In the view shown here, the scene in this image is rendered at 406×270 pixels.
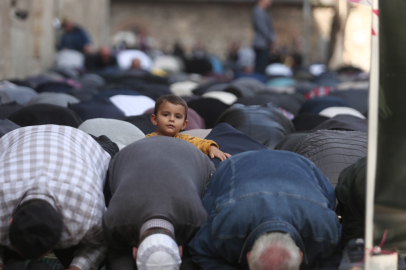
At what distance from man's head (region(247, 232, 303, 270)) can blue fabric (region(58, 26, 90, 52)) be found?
39.6 feet

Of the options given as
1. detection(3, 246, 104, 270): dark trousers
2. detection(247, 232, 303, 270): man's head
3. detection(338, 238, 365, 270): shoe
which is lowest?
detection(3, 246, 104, 270): dark trousers

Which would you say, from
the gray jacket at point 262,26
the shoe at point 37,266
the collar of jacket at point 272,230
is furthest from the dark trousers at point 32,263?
the gray jacket at point 262,26

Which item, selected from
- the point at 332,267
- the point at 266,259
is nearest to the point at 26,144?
the point at 266,259

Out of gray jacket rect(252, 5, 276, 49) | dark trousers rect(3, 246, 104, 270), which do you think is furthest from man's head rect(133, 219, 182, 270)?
gray jacket rect(252, 5, 276, 49)

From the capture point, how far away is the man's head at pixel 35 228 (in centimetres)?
281

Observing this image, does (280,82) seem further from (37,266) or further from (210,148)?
(37,266)

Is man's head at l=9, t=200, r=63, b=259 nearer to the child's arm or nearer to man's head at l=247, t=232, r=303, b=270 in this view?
man's head at l=247, t=232, r=303, b=270

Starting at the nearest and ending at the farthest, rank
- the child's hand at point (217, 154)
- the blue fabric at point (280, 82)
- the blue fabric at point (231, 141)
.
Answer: the child's hand at point (217, 154) < the blue fabric at point (231, 141) < the blue fabric at point (280, 82)

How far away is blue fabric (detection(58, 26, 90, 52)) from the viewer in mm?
14197

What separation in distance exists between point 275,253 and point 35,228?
3.36 feet

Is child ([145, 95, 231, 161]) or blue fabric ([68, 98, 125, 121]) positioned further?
blue fabric ([68, 98, 125, 121])

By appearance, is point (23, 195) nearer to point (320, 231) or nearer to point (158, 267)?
point (158, 267)

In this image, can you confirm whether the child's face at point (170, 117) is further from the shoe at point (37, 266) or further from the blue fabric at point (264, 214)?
the shoe at point (37, 266)

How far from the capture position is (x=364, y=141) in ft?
12.8
